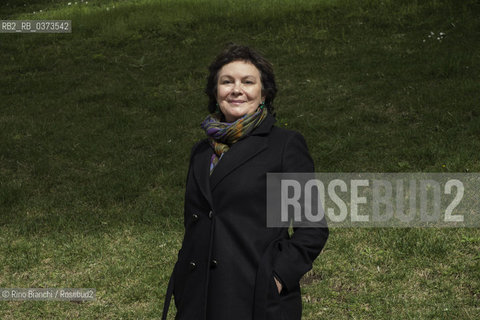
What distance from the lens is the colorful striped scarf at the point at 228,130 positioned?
3123 millimetres

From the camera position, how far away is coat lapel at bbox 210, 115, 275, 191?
3.06 meters

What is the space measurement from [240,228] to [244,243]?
84 mm

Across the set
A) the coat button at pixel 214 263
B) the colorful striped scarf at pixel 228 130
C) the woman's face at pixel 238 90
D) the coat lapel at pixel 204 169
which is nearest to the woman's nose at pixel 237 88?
the woman's face at pixel 238 90

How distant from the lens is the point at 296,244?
3053 millimetres

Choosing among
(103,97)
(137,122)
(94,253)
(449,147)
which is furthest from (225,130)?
(103,97)

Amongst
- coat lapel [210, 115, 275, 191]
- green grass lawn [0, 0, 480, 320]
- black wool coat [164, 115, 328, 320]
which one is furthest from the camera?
green grass lawn [0, 0, 480, 320]

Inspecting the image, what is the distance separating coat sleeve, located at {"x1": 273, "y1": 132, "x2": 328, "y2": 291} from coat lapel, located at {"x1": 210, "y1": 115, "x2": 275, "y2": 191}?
15 centimetres

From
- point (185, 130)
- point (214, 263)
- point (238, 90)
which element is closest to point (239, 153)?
point (238, 90)

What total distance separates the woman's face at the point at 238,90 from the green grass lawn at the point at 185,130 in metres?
3.12

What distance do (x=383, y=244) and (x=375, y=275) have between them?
2.12 feet

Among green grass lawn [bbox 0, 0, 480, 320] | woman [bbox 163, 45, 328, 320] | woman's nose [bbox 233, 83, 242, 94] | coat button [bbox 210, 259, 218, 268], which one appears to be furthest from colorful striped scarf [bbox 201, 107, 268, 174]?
green grass lawn [bbox 0, 0, 480, 320]

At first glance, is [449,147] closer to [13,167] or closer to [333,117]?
[333,117]

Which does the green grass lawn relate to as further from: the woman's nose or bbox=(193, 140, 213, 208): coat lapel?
the woman's nose

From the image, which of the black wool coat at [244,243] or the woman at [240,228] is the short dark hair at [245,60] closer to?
the woman at [240,228]
